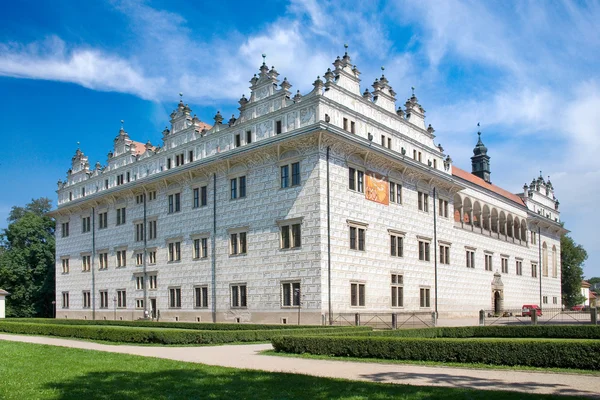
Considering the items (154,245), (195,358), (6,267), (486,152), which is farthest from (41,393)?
(486,152)

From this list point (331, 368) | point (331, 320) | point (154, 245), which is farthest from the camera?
point (154, 245)

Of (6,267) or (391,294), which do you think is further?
(6,267)

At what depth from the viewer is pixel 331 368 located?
14.8 metres

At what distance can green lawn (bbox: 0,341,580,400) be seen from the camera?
10.5 metres

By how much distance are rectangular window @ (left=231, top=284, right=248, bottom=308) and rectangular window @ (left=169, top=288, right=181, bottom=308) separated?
21.5 ft

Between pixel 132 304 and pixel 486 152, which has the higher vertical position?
pixel 486 152

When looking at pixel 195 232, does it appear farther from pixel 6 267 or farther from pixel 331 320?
pixel 6 267

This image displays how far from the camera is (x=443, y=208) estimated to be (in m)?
46.2

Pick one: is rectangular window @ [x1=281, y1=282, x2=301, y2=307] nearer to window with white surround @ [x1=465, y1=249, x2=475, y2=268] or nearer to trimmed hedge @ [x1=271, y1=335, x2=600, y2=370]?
trimmed hedge @ [x1=271, y1=335, x2=600, y2=370]

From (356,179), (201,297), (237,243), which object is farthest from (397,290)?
(201,297)

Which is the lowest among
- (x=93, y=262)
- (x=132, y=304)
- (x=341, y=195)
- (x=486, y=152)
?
(x=132, y=304)

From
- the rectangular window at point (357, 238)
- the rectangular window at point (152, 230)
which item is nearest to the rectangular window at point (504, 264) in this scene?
the rectangular window at point (357, 238)

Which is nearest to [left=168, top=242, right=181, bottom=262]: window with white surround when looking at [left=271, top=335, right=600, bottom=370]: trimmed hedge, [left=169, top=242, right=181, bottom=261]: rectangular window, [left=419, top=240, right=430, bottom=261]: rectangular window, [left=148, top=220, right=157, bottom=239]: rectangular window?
[left=169, top=242, right=181, bottom=261]: rectangular window

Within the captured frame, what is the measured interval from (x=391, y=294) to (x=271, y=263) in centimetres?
862
